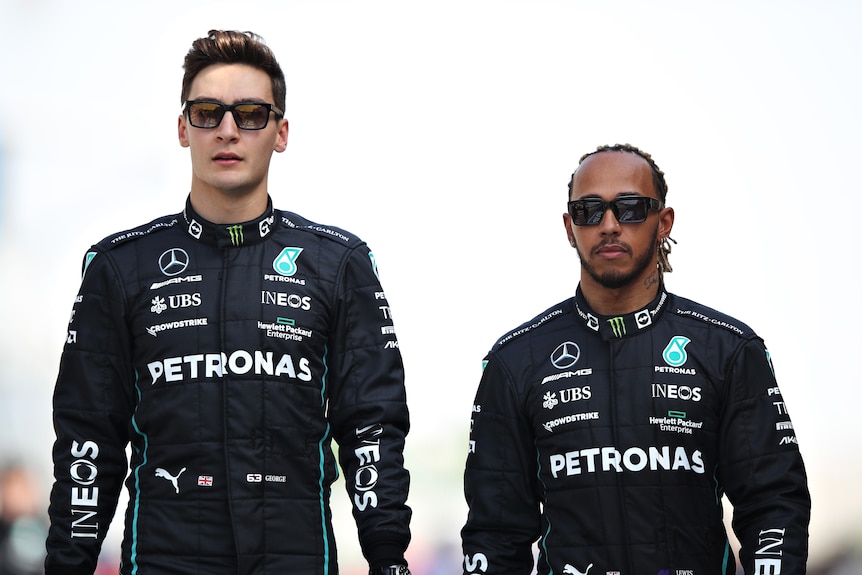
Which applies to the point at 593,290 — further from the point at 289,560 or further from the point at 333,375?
the point at 289,560

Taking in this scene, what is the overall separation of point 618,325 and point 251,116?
1246mm

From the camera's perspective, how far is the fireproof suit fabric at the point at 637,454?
3.79m

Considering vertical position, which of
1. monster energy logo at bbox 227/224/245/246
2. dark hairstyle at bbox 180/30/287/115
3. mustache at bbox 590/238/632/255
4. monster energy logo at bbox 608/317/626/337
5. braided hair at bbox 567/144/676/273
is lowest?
monster energy logo at bbox 608/317/626/337

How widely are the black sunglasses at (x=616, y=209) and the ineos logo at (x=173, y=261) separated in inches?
46.1

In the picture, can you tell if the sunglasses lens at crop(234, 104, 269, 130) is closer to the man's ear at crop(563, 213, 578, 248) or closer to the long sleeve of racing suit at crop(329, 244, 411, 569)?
the long sleeve of racing suit at crop(329, 244, 411, 569)

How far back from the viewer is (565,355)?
161 inches

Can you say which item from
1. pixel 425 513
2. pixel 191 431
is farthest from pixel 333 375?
pixel 425 513

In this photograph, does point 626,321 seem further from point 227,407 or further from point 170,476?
point 170,476

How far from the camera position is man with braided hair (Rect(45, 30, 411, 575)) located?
3629mm

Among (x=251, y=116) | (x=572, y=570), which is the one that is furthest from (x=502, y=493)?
(x=251, y=116)

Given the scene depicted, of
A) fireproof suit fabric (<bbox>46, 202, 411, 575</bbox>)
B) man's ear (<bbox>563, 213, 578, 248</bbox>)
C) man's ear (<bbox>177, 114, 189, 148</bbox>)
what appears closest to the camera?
fireproof suit fabric (<bbox>46, 202, 411, 575</bbox>)

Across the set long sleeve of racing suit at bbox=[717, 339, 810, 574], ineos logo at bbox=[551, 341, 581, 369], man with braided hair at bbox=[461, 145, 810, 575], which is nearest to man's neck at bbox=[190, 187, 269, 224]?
man with braided hair at bbox=[461, 145, 810, 575]

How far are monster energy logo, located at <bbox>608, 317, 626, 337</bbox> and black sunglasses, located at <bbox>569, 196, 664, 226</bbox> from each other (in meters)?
0.29

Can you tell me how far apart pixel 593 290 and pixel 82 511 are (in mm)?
1621
